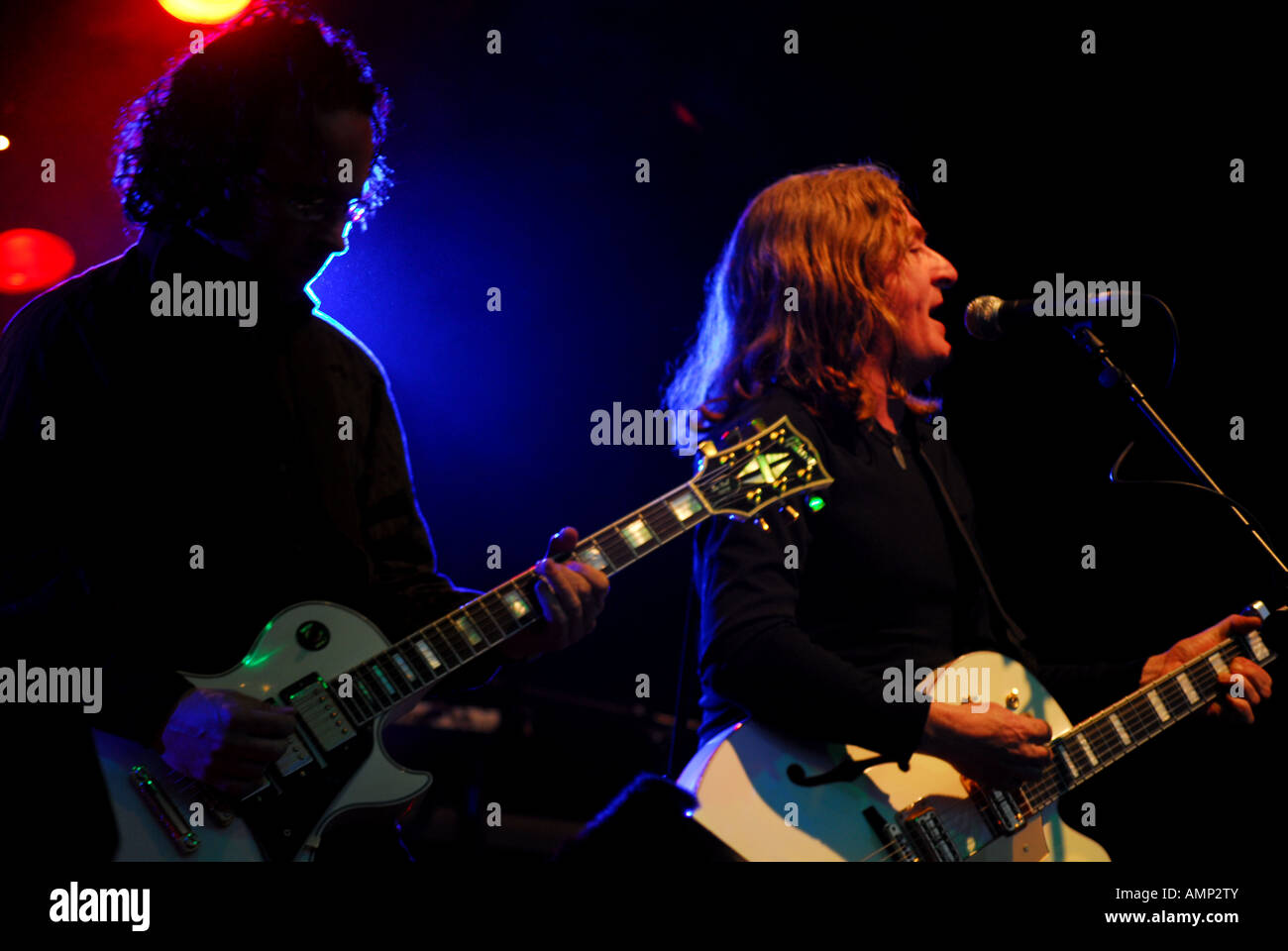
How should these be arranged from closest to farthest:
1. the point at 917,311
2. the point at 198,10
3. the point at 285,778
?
1. the point at 285,778
2. the point at 917,311
3. the point at 198,10

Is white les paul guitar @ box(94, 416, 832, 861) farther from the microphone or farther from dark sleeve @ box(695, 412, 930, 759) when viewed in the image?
the microphone

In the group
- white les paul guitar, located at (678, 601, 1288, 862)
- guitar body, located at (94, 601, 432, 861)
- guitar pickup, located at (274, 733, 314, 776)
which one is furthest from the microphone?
guitar pickup, located at (274, 733, 314, 776)

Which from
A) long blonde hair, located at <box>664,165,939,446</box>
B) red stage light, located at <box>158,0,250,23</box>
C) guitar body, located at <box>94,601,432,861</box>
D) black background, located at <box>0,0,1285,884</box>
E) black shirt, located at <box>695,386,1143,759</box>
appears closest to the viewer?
guitar body, located at <box>94,601,432,861</box>

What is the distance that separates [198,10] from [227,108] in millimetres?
1163

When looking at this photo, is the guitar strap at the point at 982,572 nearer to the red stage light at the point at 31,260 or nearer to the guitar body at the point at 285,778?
the guitar body at the point at 285,778

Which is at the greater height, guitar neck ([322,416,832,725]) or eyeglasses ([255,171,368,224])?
eyeglasses ([255,171,368,224])

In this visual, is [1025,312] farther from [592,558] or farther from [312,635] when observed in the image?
[312,635]

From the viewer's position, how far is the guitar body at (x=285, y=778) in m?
1.74

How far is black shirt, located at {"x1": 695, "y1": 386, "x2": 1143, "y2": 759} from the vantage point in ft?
6.77

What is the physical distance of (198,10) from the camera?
10.3 feet

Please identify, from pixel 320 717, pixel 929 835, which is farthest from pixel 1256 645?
pixel 320 717

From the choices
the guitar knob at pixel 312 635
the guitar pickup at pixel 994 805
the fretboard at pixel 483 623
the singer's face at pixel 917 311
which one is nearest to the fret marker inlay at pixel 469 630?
the fretboard at pixel 483 623

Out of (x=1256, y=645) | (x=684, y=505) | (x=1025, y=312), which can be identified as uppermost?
(x=1025, y=312)
